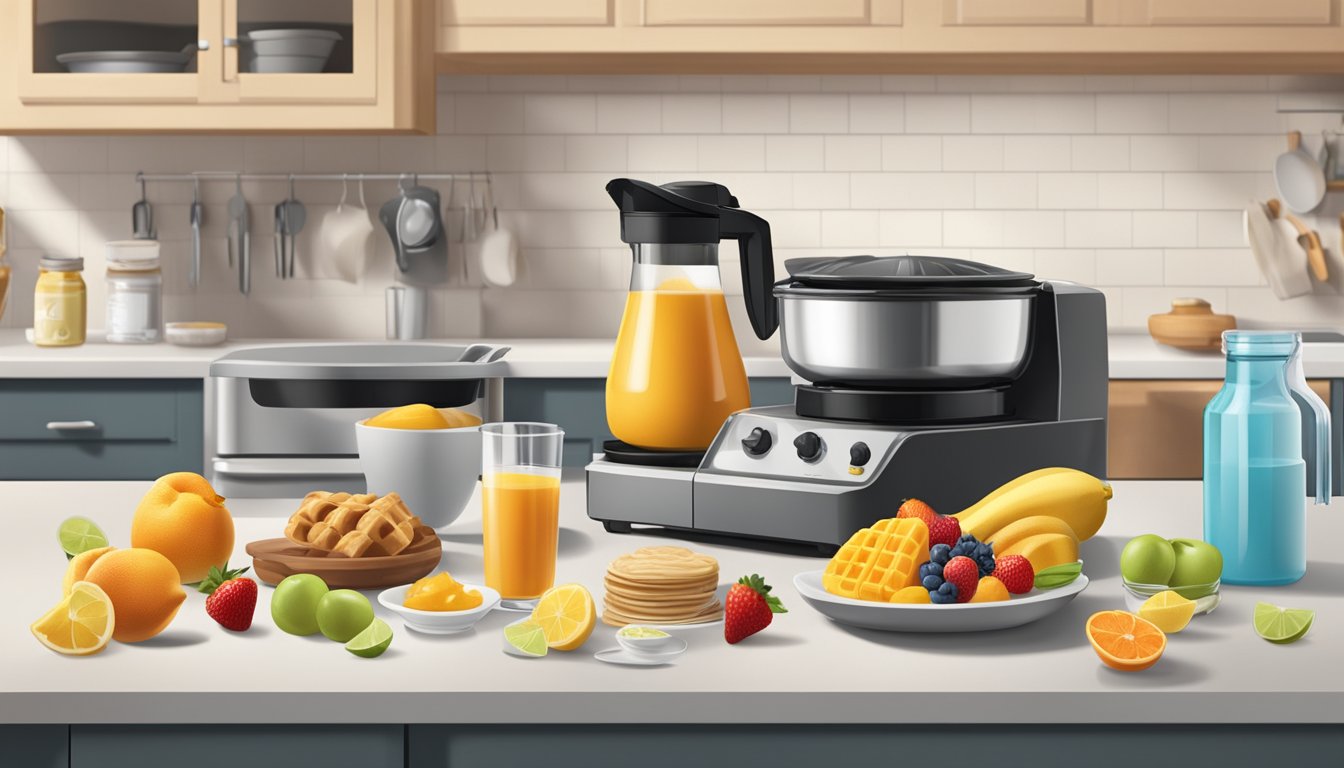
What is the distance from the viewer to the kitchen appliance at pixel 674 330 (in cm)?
140

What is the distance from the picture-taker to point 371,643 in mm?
919

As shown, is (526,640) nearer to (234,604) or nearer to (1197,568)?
(234,604)

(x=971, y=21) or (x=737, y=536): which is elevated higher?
(x=971, y=21)

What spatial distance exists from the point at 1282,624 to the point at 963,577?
227 millimetres

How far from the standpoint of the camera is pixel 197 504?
1.13m

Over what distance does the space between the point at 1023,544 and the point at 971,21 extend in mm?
2336

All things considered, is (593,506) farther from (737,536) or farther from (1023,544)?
(1023,544)

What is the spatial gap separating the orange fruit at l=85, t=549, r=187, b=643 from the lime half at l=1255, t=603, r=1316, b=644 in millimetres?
767

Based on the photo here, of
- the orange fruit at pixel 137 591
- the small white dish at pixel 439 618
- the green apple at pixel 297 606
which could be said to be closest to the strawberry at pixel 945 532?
the small white dish at pixel 439 618

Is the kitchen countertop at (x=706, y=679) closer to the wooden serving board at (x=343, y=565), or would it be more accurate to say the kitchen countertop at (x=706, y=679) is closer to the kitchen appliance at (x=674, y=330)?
the wooden serving board at (x=343, y=565)

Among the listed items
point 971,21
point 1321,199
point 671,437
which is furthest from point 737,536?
point 1321,199

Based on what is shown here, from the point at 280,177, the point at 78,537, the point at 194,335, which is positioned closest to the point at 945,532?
the point at 78,537

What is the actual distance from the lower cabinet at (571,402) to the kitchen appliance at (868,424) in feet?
5.05

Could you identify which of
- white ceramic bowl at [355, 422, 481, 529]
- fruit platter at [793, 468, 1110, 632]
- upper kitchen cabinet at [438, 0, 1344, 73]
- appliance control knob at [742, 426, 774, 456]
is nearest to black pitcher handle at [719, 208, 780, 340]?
appliance control knob at [742, 426, 774, 456]
